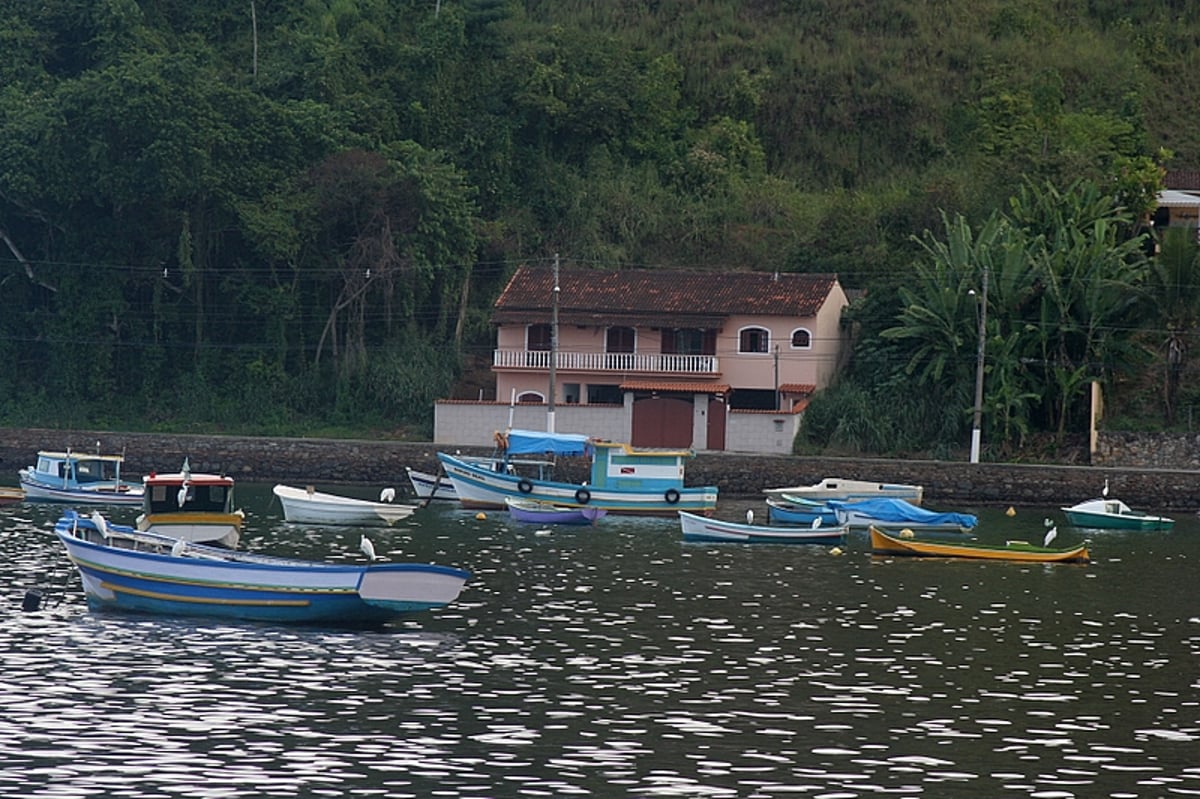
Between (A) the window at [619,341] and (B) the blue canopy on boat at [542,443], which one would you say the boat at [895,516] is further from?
(A) the window at [619,341]

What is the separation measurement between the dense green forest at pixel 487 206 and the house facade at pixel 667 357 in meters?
2.02

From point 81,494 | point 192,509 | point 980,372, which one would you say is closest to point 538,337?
point 980,372

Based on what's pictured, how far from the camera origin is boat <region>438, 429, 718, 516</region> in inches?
2397

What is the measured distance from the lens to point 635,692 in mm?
29922

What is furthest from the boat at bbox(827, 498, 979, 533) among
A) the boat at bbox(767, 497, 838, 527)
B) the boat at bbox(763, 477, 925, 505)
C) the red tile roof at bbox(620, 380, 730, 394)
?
the red tile roof at bbox(620, 380, 730, 394)

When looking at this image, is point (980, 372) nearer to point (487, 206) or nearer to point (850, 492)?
point (850, 492)

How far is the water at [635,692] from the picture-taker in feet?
79.5

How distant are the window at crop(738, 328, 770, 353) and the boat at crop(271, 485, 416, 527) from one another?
2130 centimetres

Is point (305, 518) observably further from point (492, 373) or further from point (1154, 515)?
point (1154, 515)

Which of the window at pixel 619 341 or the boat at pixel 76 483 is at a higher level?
the window at pixel 619 341

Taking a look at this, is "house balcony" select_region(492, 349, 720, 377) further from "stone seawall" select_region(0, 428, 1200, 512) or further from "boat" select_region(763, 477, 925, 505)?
"boat" select_region(763, 477, 925, 505)

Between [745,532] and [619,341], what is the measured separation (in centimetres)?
2200

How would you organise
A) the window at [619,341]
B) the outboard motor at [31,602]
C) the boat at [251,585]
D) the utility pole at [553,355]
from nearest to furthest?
the boat at [251,585], the outboard motor at [31,602], the utility pole at [553,355], the window at [619,341]

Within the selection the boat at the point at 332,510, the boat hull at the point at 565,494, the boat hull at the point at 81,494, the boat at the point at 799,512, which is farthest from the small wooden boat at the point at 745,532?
the boat hull at the point at 81,494
